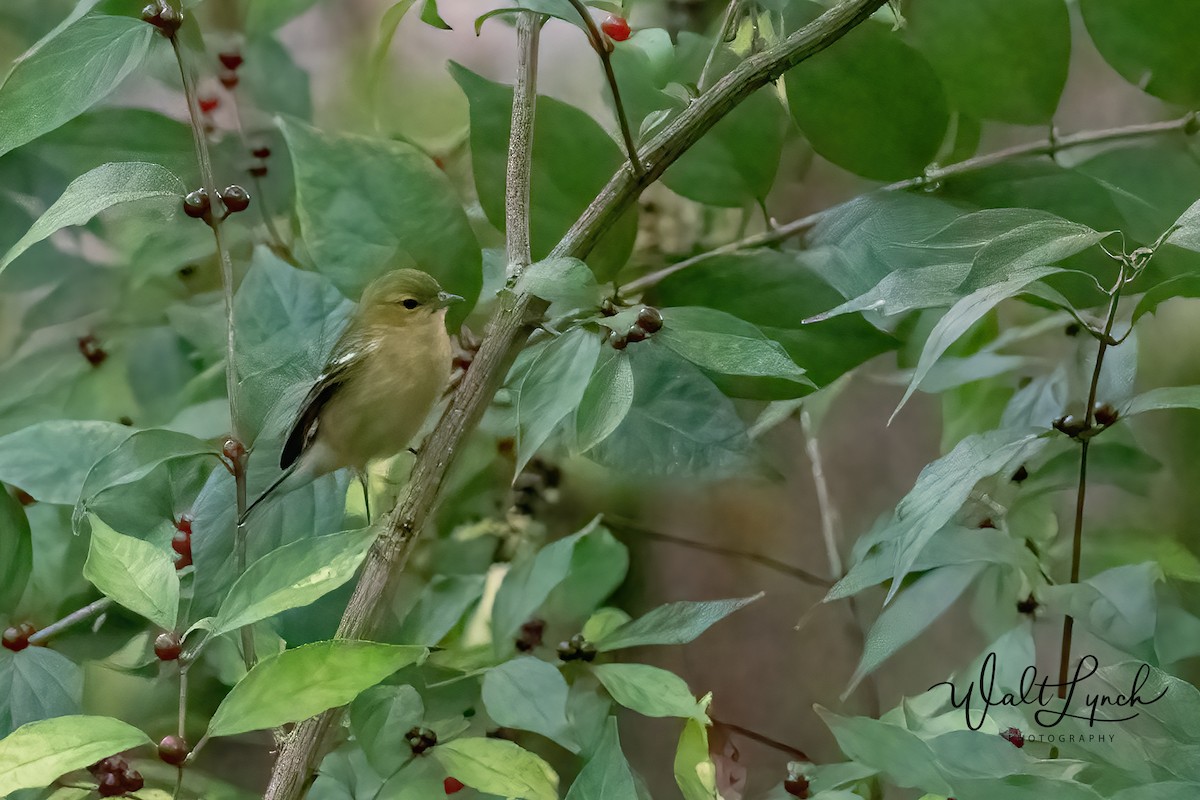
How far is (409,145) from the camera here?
48 cm

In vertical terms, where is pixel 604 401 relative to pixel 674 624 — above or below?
above

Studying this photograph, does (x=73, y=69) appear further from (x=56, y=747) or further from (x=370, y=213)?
(x=56, y=747)

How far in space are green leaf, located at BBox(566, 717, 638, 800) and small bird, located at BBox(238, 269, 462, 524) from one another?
165 mm

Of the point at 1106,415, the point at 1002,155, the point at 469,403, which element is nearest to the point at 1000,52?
the point at 1002,155

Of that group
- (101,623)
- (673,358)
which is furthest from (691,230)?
(101,623)

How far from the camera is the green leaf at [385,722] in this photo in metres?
0.41

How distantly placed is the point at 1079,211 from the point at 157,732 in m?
0.52

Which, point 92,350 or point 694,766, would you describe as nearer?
point 694,766

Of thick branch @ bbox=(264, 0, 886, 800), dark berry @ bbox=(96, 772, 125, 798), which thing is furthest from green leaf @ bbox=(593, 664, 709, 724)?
dark berry @ bbox=(96, 772, 125, 798)

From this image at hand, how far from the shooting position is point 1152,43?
43cm

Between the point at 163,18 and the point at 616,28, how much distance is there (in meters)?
0.20

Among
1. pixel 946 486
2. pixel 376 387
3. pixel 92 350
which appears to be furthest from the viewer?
pixel 92 350

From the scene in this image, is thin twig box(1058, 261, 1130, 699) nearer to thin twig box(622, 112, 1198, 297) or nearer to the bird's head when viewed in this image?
thin twig box(622, 112, 1198, 297)

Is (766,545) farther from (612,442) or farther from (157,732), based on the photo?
(157,732)
